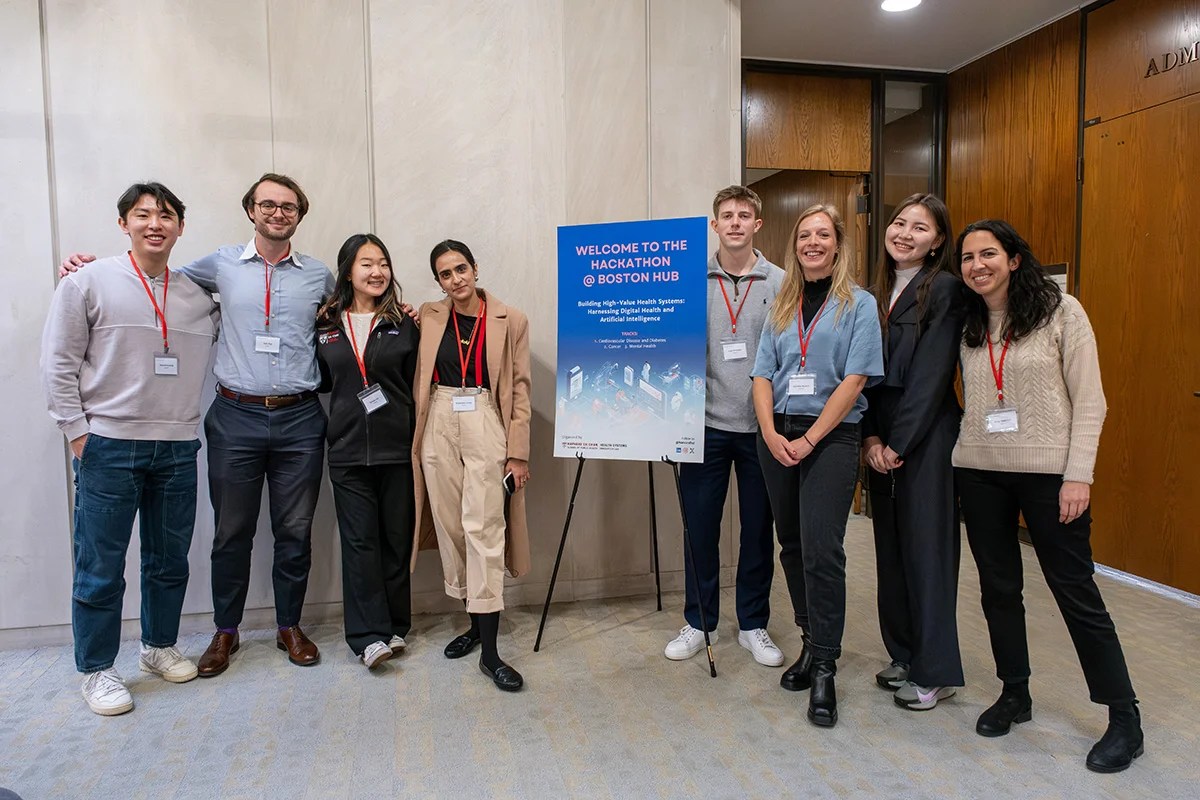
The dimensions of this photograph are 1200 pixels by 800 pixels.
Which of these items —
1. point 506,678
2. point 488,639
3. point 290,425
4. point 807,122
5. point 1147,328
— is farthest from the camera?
point 807,122

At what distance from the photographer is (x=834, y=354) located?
2.56 m

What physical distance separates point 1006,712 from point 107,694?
3.16 meters

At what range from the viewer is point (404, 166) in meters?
3.52

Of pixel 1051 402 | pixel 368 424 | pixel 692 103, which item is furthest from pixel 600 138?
pixel 1051 402

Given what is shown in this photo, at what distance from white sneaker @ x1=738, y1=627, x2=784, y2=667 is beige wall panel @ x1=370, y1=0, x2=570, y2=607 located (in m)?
1.30

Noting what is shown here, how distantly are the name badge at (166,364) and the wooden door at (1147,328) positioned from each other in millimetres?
4679

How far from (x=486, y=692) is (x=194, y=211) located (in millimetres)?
2460

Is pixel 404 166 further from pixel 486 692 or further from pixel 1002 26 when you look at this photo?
pixel 1002 26

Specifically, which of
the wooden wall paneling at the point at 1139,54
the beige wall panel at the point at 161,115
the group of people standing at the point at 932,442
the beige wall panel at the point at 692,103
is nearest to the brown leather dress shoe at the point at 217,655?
the beige wall panel at the point at 161,115

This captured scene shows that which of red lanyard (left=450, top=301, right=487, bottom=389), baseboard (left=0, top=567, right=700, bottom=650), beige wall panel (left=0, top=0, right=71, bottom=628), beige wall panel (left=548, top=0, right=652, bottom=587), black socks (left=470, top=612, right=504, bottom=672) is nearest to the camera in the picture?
black socks (left=470, top=612, right=504, bottom=672)

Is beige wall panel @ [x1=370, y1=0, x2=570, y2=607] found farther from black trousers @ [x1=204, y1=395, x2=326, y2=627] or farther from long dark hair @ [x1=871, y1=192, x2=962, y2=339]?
Answer: long dark hair @ [x1=871, y1=192, x2=962, y2=339]

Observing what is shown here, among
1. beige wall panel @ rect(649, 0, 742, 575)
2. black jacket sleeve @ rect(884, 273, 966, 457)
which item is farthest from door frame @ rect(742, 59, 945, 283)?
black jacket sleeve @ rect(884, 273, 966, 457)

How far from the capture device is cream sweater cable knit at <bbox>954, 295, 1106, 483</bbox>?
7.30ft

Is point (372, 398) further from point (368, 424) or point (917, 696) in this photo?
point (917, 696)
